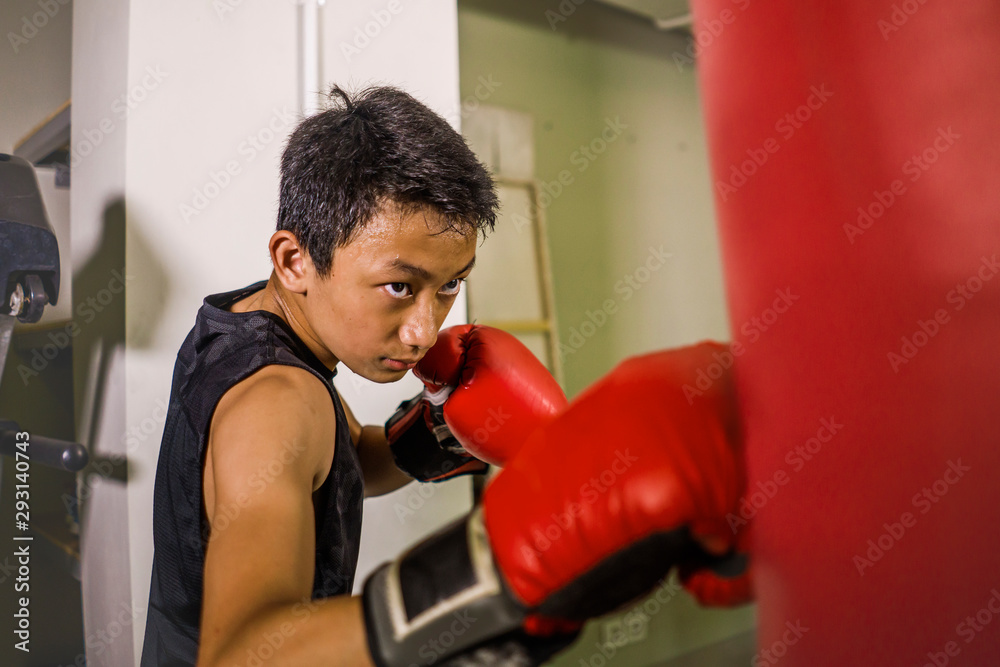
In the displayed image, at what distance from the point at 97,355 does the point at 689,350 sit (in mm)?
1122

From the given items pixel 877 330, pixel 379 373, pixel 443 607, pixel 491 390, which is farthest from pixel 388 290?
pixel 877 330

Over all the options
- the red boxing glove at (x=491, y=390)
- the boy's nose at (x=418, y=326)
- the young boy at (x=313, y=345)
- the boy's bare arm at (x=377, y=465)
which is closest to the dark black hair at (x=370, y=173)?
the young boy at (x=313, y=345)

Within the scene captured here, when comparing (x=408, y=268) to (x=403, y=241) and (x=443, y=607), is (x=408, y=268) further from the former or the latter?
(x=443, y=607)

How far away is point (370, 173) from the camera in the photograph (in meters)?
0.81

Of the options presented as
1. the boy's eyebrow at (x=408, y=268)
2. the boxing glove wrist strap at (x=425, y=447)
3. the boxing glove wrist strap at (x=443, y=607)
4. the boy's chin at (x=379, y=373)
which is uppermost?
the boy's eyebrow at (x=408, y=268)

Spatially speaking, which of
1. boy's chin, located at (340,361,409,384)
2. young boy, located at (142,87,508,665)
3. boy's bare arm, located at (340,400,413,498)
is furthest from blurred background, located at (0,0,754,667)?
boy's chin, located at (340,361,409,384)

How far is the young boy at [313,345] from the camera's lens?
0.64 metres

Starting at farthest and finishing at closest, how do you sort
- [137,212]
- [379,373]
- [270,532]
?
1. [137,212]
2. [379,373]
3. [270,532]

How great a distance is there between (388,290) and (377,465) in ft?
1.88

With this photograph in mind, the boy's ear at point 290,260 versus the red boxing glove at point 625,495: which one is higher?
the boy's ear at point 290,260

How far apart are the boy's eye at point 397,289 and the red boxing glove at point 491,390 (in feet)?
0.86

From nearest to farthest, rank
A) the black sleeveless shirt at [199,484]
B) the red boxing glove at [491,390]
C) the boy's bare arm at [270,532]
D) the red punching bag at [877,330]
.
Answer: the red punching bag at [877,330], the boy's bare arm at [270,532], the black sleeveless shirt at [199,484], the red boxing glove at [491,390]

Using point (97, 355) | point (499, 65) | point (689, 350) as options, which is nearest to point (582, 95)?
point (499, 65)

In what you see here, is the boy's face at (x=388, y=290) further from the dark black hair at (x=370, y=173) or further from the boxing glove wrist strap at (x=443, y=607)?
the boxing glove wrist strap at (x=443, y=607)
